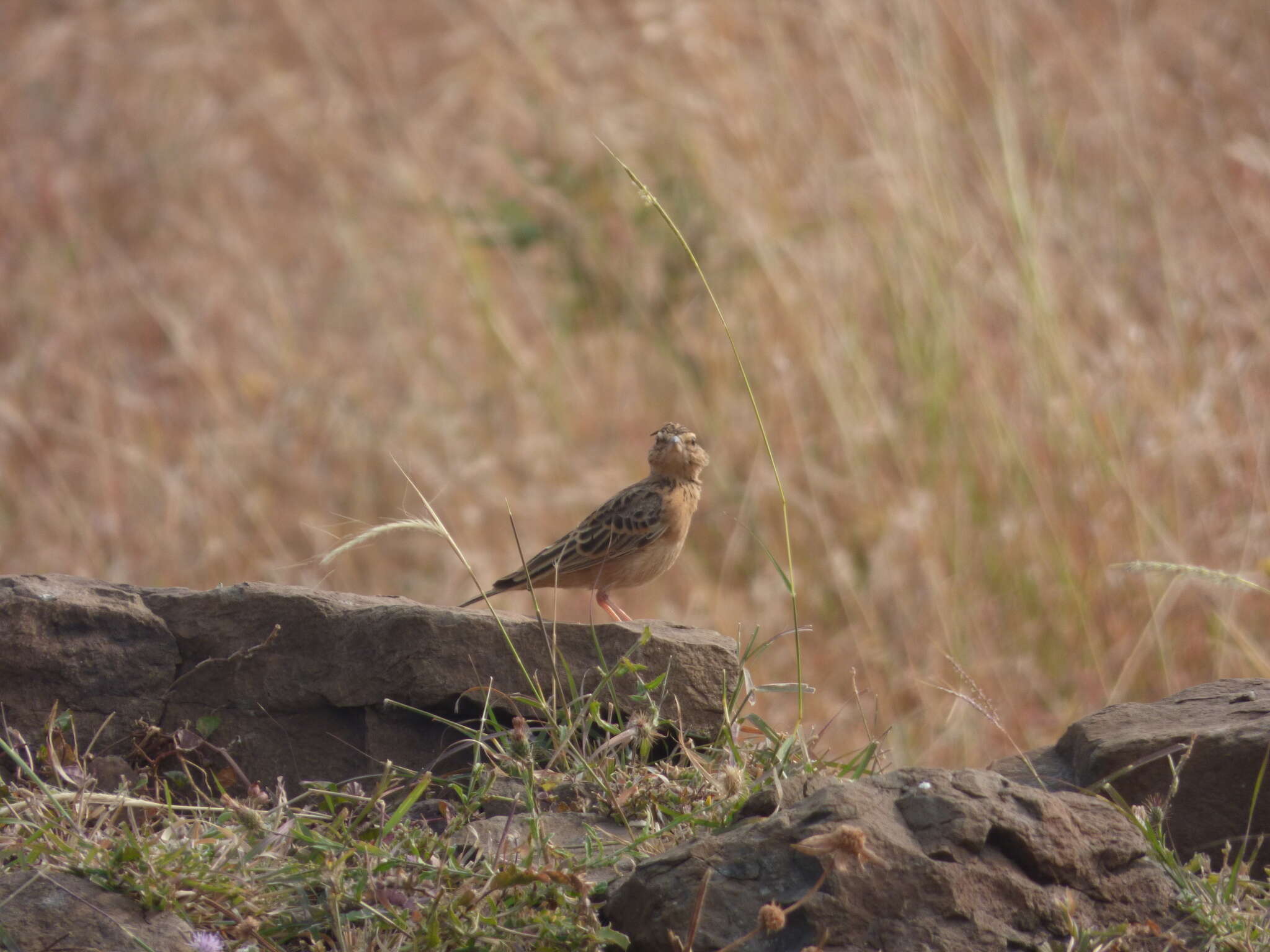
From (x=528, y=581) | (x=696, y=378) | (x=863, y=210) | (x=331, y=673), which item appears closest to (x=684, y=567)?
(x=696, y=378)

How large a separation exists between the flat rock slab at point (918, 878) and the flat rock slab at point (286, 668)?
858 mm

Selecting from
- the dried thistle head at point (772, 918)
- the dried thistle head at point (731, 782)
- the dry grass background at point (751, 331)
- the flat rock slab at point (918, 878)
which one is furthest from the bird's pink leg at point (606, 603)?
the dried thistle head at point (772, 918)

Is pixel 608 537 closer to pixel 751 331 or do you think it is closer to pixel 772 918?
pixel 772 918

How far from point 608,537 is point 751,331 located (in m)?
3.71

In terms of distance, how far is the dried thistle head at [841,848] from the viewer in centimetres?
243

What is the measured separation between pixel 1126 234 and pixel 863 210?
2.17m

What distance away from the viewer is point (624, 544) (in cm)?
464

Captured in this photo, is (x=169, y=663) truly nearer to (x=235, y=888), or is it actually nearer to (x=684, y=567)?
(x=235, y=888)

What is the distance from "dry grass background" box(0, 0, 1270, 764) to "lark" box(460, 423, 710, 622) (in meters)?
0.98

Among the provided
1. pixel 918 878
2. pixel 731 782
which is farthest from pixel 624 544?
pixel 918 878

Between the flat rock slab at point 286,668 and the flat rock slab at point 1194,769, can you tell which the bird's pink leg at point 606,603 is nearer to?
the flat rock slab at point 286,668

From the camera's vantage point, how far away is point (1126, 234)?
888 cm

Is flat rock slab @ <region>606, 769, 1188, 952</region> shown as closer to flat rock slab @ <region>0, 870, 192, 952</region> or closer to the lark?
flat rock slab @ <region>0, 870, 192, 952</region>

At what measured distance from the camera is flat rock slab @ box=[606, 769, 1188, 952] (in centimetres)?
250
